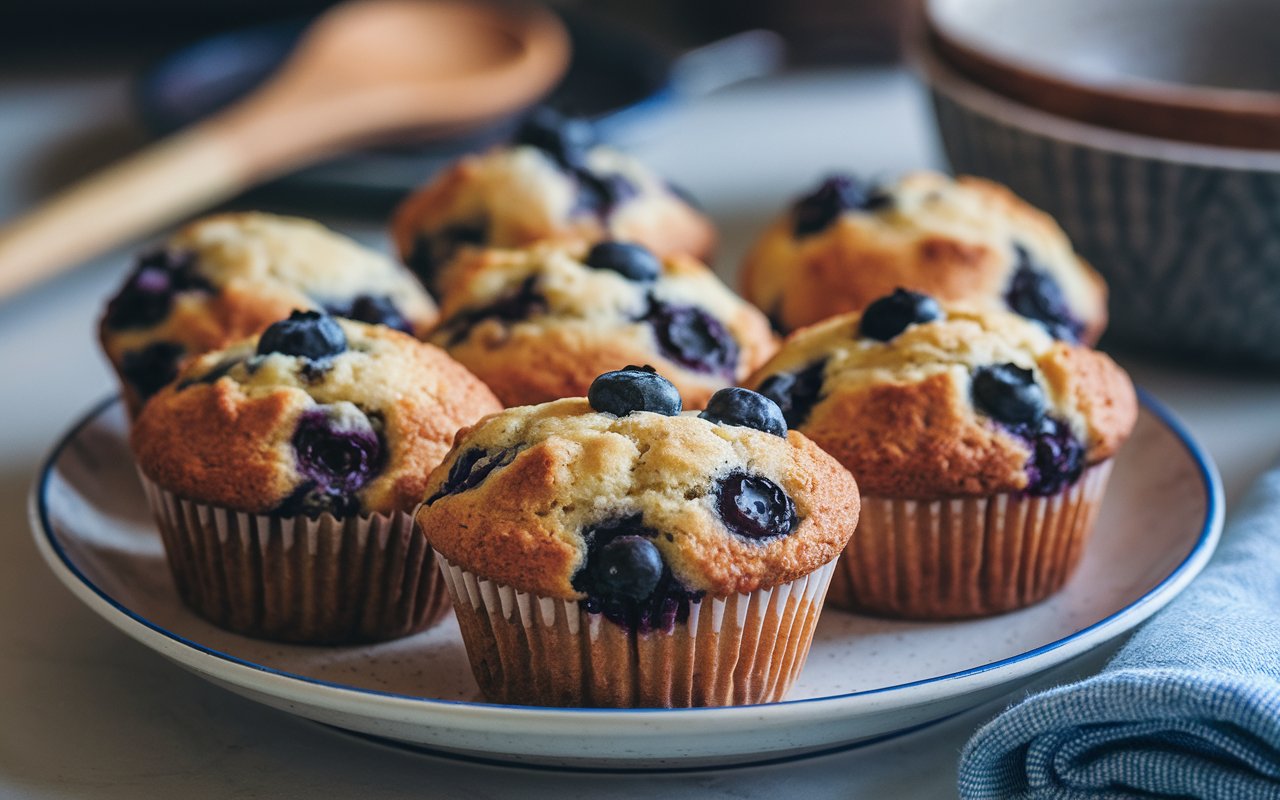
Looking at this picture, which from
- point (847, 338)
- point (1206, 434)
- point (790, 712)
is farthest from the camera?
point (1206, 434)

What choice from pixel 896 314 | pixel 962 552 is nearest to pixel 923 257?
pixel 896 314

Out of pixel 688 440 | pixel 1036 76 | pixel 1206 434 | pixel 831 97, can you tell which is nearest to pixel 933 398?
pixel 688 440

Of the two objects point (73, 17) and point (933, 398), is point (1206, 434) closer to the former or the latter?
point (933, 398)

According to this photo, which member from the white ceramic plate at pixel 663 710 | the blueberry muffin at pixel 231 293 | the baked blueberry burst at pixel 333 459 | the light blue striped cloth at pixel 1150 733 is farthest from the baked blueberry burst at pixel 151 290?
the light blue striped cloth at pixel 1150 733

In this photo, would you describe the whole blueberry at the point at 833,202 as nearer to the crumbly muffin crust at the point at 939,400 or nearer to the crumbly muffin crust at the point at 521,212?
the crumbly muffin crust at the point at 521,212

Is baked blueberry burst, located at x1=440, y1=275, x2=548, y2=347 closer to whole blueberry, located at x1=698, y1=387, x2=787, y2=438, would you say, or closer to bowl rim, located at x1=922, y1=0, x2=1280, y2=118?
whole blueberry, located at x1=698, y1=387, x2=787, y2=438

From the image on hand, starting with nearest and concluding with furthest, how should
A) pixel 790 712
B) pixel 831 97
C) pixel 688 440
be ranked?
1. pixel 790 712
2. pixel 688 440
3. pixel 831 97

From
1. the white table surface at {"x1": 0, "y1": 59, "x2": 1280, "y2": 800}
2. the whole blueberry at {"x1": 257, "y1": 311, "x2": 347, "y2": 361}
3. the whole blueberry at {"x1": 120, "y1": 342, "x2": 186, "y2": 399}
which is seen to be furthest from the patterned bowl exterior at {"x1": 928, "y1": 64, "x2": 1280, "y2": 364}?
the whole blueberry at {"x1": 120, "y1": 342, "x2": 186, "y2": 399}
